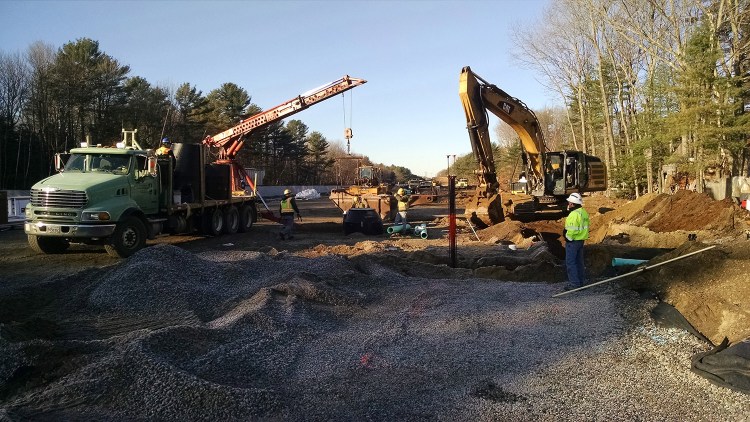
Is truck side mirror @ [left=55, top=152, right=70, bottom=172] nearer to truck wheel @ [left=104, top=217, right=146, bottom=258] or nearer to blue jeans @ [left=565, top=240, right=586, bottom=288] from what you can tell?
truck wheel @ [left=104, top=217, right=146, bottom=258]

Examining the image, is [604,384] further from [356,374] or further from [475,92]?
[475,92]

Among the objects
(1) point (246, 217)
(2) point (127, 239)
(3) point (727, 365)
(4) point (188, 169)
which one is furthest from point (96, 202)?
(3) point (727, 365)

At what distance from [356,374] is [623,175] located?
3497 cm

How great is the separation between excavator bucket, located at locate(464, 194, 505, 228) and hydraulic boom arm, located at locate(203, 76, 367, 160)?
22.9 ft

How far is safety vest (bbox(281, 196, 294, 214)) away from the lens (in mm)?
16766

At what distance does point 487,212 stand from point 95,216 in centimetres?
1232

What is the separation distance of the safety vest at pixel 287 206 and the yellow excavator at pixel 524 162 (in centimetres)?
644

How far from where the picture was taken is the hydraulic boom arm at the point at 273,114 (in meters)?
22.2

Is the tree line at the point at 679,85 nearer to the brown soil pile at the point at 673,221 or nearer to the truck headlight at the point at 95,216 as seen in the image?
the brown soil pile at the point at 673,221

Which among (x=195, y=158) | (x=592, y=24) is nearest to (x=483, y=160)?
(x=195, y=158)

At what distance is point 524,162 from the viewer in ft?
69.3

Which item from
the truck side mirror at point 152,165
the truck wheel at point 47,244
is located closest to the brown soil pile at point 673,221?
the truck side mirror at point 152,165

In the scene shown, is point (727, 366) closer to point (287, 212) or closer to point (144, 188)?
point (144, 188)

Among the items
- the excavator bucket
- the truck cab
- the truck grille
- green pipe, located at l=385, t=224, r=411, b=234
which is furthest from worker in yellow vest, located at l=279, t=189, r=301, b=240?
the excavator bucket
